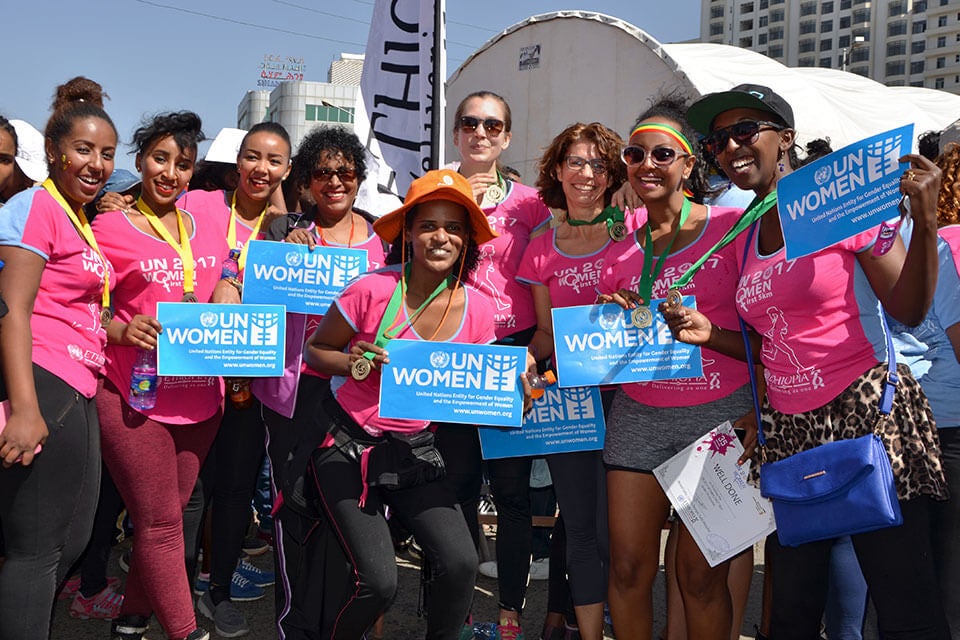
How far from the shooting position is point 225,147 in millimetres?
5406

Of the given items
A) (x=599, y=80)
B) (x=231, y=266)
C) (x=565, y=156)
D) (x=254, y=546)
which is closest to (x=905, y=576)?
(x=565, y=156)

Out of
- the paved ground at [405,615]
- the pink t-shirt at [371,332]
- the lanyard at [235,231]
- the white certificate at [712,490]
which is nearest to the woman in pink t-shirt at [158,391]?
the lanyard at [235,231]

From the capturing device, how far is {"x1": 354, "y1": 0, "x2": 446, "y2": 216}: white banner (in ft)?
17.4

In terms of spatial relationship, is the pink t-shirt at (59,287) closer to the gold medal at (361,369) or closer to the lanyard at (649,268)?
the gold medal at (361,369)

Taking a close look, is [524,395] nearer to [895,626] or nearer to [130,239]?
[895,626]

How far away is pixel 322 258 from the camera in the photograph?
3977 millimetres

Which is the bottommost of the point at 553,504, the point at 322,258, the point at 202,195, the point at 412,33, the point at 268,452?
the point at 553,504

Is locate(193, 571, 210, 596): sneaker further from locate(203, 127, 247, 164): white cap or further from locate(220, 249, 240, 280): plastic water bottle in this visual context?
locate(203, 127, 247, 164): white cap

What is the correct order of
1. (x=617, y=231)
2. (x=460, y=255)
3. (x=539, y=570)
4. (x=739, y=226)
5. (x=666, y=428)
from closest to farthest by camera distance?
1. (x=739, y=226)
2. (x=666, y=428)
3. (x=460, y=255)
4. (x=617, y=231)
5. (x=539, y=570)

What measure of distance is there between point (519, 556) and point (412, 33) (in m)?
3.30

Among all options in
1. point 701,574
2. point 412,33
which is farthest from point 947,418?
point 412,33

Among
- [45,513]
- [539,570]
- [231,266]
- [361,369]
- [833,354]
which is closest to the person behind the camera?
[833,354]

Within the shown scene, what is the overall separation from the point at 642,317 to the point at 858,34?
4409 inches

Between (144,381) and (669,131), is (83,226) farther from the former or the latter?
(669,131)
